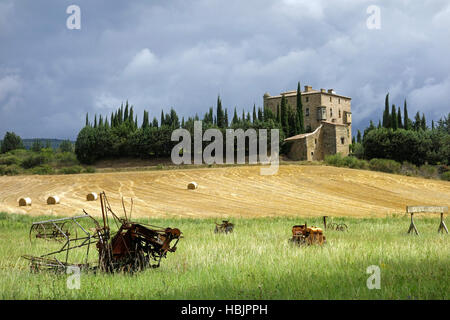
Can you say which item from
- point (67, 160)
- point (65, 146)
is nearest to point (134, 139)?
point (67, 160)

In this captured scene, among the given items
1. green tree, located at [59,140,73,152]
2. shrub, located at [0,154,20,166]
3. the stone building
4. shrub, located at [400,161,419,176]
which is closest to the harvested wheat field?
shrub, located at [400,161,419,176]

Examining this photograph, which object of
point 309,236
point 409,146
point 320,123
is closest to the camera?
point 309,236

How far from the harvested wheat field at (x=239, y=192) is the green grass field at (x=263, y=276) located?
13530mm

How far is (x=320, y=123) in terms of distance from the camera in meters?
76.1

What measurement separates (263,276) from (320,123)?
72016 millimetres

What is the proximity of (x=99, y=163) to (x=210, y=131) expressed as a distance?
63.2 feet

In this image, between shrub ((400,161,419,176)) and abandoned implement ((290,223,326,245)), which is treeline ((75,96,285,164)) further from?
abandoned implement ((290,223,326,245))

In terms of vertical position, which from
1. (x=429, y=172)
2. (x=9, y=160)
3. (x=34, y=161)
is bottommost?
(x=429, y=172)

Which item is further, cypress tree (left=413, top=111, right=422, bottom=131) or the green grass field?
cypress tree (left=413, top=111, right=422, bottom=131)

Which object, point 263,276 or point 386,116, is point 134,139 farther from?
point 263,276

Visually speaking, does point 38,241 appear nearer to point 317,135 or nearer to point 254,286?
point 254,286

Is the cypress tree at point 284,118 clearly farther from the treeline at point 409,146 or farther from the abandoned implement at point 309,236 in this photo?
the abandoned implement at point 309,236

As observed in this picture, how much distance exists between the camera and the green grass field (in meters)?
5.68

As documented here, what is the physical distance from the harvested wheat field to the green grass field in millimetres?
13530
